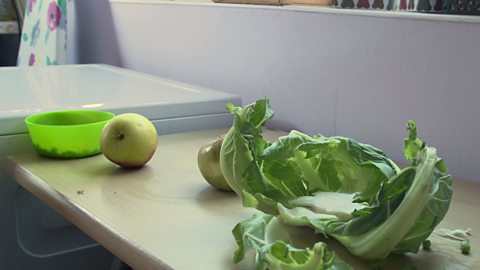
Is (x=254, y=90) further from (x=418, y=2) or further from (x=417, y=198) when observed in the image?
(x=417, y=198)

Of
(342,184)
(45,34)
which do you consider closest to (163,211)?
(342,184)

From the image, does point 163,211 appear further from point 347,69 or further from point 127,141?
point 347,69

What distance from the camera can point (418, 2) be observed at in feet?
3.55

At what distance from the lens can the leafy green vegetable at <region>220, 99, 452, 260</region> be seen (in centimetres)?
60

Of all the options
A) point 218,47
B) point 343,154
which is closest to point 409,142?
point 343,154

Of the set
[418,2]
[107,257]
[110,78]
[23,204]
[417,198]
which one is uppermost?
[418,2]

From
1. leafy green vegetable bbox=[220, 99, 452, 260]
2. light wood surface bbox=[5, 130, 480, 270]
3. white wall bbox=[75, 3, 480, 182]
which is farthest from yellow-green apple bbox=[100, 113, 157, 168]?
white wall bbox=[75, 3, 480, 182]

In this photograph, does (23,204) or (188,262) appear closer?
(188,262)

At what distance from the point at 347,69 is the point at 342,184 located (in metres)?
0.49

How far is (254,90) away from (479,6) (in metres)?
0.58

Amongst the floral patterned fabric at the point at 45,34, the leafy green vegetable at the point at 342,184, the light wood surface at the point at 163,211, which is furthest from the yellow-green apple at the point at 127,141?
the floral patterned fabric at the point at 45,34

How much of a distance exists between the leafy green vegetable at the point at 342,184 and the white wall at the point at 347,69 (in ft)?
1.17

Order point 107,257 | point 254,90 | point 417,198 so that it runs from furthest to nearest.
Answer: point 254,90
point 107,257
point 417,198

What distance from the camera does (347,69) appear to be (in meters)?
1.16
